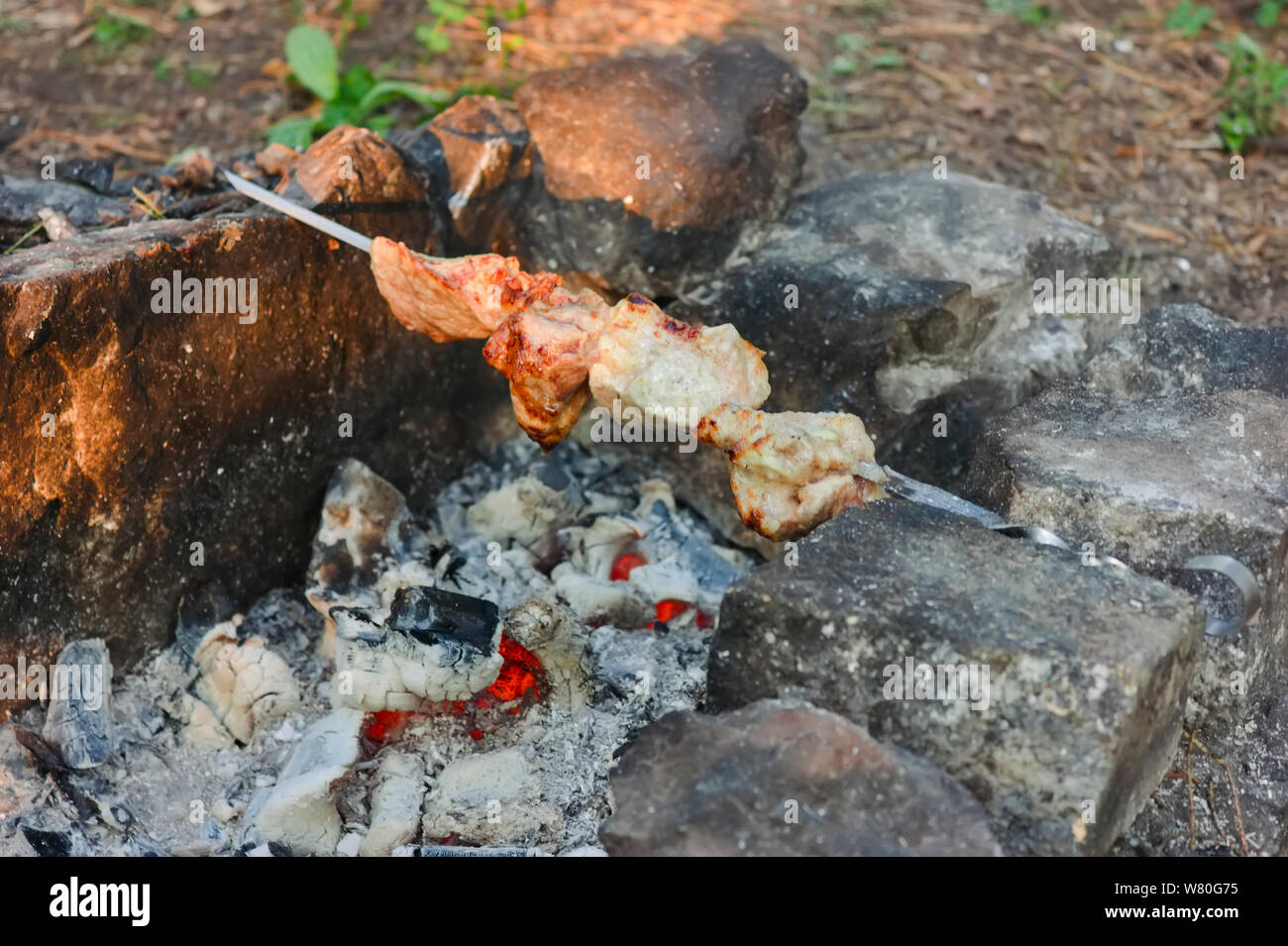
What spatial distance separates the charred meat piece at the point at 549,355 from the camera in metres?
3.66

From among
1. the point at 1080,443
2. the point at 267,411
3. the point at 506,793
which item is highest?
the point at 1080,443

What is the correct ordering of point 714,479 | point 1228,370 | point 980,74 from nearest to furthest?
point 1228,370, point 714,479, point 980,74

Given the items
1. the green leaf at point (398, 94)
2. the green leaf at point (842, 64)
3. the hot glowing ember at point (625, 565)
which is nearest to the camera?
the hot glowing ember at point (625, 565)

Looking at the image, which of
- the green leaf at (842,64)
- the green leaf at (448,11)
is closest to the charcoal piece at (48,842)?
the green leaf at (448,11)

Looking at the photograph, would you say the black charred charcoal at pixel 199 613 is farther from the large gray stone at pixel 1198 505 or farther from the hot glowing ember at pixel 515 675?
the large gray stone at pixel 1198 505

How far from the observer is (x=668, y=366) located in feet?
11.7

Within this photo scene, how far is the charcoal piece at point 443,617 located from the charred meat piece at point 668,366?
751 millimetres

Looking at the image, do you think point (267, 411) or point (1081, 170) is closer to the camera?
point (267, 411)

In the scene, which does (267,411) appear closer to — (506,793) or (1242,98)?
(506,793)

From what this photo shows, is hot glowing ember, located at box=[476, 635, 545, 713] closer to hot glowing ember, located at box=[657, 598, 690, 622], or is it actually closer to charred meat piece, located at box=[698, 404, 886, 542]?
hot glowing ember, located at box=[657, 598, 690, 622]

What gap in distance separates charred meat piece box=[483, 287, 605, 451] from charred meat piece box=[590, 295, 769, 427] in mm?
96

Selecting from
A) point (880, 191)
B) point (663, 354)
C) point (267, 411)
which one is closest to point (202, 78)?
point (267, 411)

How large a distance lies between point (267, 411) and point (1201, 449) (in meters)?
2.77

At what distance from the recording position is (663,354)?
3.57m
